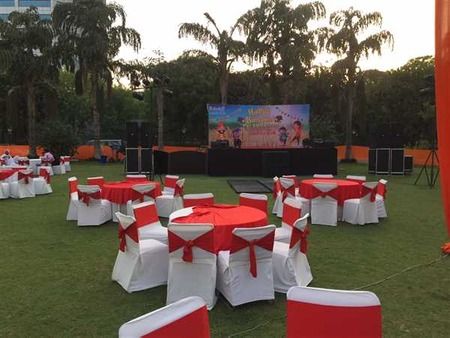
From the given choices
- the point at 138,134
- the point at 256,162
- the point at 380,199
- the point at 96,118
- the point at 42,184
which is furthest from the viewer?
the point at 96,118

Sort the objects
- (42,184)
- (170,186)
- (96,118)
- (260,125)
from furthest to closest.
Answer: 1. (96,118)
2. (260,125)
3. (42,184)
4. (170,186)

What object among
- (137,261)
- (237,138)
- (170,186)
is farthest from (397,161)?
(137,261)

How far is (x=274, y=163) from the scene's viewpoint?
1770 cm

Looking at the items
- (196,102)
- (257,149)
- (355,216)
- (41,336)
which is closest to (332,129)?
(196,102)

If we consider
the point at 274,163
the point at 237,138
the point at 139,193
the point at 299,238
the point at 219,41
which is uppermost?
the point at 219,41

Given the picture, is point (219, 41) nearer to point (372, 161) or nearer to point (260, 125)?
point (260, 125)

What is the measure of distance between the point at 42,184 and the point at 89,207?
17.2 ft

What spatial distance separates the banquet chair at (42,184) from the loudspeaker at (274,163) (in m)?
7.99

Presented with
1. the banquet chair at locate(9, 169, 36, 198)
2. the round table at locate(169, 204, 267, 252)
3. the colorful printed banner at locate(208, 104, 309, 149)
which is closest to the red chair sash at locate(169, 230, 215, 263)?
the round table at locate(169, 204, 267, 252)

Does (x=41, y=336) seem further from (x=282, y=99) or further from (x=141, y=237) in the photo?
(x=282, y=99)

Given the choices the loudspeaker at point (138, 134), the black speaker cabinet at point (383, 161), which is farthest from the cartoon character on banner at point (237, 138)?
the black speaker cabinet at point (383, 161)

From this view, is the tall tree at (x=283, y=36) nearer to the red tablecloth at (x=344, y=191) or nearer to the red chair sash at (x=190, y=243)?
the red tablecloth at (x=344, y=191)

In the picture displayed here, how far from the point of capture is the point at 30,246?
685 cm

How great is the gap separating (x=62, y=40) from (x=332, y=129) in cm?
1740
